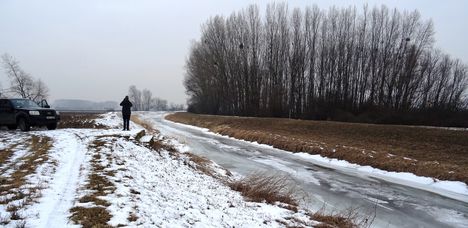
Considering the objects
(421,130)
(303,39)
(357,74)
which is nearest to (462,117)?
(421,130)

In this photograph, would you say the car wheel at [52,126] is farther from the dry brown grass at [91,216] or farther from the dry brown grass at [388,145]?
the dry brown grass at [91,216]

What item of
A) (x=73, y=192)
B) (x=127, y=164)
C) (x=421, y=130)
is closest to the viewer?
(x=73, y=192)

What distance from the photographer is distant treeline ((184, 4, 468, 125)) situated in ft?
139

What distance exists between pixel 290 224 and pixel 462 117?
2918cm

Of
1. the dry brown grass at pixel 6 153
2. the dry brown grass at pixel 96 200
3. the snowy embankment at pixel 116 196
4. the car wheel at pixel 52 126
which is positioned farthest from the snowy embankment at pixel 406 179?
the car wheel at pixel 52 126

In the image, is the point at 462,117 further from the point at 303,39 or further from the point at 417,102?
the point at 303,39

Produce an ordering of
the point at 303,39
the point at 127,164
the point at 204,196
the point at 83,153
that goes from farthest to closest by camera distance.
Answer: the point at 303,39
the point at 83,153
the point at 127,164
the point at 204,196

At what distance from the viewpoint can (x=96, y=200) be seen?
6.48m

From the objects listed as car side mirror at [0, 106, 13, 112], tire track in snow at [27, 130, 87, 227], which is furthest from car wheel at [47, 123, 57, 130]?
tire track in snow at [27, 130, 87, 227]

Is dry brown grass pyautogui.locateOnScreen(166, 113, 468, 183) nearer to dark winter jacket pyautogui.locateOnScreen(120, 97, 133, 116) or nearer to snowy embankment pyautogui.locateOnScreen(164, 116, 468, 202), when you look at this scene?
snowy embankment pyautogui.locateOnScreen(164, 116, 468, 202)

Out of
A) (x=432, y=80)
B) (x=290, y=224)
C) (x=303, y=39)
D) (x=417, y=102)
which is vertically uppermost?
(x=303, y=39)

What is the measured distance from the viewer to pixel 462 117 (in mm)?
29953

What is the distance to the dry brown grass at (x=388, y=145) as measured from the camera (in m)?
15.1

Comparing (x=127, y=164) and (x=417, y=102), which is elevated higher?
(x=417, y=102)
